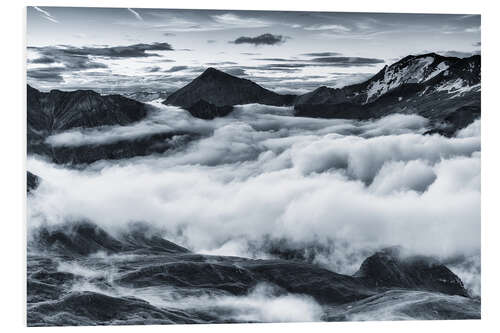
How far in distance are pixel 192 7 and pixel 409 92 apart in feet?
7.90

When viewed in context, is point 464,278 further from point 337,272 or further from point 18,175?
point 18,175

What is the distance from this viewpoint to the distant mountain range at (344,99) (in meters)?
7.88

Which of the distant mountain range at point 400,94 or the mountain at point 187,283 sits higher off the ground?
the distant mountain range at point 400,94

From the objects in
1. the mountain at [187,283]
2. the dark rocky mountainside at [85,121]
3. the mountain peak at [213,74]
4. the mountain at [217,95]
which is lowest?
the mountain at [187,283]

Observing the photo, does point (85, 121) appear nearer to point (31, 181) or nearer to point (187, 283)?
point (31, 181)

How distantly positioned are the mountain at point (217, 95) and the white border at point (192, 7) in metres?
0.72

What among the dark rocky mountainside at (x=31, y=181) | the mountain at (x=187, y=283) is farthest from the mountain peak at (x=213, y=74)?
the dark rocky mountainside at (x=31, y=181)

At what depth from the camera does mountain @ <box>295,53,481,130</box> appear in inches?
323

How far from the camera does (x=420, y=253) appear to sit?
799cm

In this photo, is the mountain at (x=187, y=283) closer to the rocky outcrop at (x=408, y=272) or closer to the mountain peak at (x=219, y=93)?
the rocky outcrop at (x=408, y=272)

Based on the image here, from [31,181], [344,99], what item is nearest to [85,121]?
[31,181]

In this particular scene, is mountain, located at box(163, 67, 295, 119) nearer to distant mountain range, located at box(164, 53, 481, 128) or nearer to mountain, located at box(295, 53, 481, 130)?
distant mountain range, located at box(164, 53, 481, 128)

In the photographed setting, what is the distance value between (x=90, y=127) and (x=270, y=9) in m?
2.16

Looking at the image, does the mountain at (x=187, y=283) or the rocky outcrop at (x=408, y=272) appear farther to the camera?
the rocky outcrop at (x=408, y=272)
